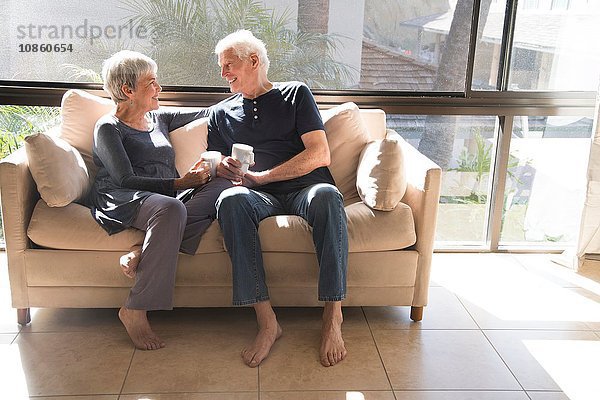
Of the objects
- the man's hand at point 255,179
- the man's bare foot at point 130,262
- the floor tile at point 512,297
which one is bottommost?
the floor tile at point 512,297

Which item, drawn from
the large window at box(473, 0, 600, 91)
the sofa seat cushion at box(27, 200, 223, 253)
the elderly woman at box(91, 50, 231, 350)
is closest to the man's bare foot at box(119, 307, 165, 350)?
the elderly woman at box(91, 50, 231, 350)

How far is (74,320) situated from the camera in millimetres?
2859

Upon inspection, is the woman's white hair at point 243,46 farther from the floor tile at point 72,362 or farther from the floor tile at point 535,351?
the floor tile at point 535,351

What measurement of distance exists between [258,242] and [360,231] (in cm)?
42

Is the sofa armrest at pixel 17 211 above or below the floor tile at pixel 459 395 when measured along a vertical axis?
above

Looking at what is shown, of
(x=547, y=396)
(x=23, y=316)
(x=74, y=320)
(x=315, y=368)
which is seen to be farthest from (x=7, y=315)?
(x=547, y=396)

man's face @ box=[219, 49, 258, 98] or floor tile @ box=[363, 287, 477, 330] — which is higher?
man's face @ box=[219, 49, 258, 98]

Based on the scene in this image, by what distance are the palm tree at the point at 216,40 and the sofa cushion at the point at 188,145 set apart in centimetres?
46

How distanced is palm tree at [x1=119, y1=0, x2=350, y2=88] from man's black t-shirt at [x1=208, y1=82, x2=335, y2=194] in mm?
474

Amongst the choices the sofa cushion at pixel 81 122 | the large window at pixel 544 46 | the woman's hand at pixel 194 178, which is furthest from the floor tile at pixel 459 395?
the large window at pixel 544 46

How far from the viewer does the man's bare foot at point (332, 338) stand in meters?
2.56

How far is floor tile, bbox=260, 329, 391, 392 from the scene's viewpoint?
2410 mm

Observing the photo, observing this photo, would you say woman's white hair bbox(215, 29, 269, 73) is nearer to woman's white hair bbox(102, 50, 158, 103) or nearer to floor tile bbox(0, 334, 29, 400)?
woman's white hair bbox(102, 50, 158, 103)

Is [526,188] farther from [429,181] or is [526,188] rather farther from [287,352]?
[287,352]
